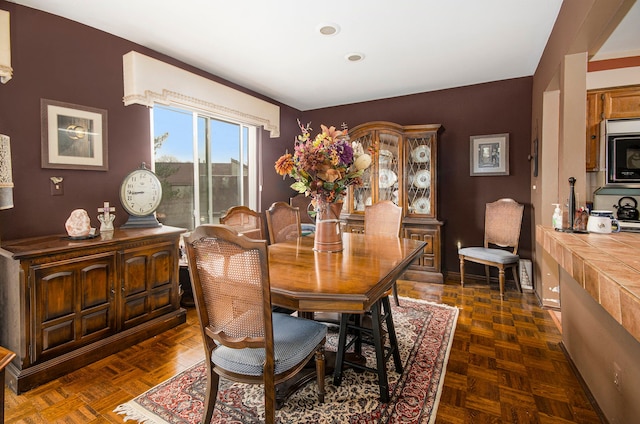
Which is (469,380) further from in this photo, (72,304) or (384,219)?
(72,304)

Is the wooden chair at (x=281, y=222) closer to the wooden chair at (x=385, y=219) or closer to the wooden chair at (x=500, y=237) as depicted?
the wooden chair at (x=385, y=219)

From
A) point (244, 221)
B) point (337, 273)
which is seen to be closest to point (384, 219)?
point (244, 221)

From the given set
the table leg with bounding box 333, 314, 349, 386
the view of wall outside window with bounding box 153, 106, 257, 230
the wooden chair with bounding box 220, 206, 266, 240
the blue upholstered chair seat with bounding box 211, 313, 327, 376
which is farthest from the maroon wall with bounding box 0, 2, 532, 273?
the table leg with bounding box 333, 314, 349, 386

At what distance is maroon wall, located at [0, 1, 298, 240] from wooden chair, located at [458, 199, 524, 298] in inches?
141

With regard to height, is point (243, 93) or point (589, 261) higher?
point (243, 93)

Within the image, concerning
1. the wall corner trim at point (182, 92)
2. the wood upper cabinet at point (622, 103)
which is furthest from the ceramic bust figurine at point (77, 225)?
the wood upper cabinet at point (622, 103)

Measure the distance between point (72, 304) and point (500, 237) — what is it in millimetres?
4075

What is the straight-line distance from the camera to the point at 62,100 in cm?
243

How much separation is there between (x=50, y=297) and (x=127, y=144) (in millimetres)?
1439

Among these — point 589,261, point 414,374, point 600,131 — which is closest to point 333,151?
point 589,261

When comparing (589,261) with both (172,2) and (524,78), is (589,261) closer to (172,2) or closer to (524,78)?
(172,2)

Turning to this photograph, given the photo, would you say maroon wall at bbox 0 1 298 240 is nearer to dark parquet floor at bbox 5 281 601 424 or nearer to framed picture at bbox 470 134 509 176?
dark parquet floor at bbox 5 281 601 424

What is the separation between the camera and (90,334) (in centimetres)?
216

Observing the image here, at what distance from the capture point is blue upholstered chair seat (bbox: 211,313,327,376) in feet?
4.34
